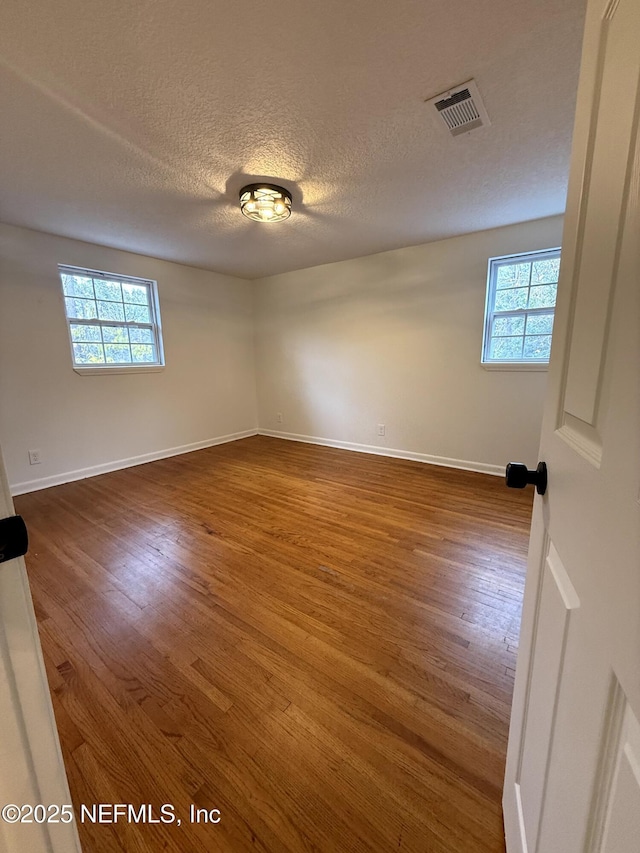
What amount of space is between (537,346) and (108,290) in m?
4.50

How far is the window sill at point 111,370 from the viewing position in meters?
3.50

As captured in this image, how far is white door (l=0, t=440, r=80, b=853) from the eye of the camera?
505 millimetres

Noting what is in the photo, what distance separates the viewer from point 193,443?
15.3ft

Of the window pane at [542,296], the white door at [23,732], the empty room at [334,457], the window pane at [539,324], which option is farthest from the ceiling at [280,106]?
the white door at [23,732]

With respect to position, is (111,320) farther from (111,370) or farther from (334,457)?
(334,457)

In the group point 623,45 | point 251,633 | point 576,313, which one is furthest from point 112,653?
point 623,45

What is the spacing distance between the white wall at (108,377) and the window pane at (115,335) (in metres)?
0.40

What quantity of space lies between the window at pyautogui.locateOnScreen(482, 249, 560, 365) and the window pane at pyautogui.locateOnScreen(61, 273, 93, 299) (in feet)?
13.5

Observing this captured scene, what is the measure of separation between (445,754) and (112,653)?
53.0 inches

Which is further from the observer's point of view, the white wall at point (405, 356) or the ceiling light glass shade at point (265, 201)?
the white wall at point (405, 356)

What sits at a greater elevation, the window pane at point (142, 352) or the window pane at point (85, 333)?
the window pane at point (85, 333)

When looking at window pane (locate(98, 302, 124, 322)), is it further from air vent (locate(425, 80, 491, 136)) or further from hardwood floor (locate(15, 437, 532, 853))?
air vent (locate(425, 80, 491, 136))

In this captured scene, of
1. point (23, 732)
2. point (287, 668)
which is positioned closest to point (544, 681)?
point (23, 732)

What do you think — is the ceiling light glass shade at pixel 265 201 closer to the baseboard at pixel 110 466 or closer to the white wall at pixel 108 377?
the white wall at pixel 108 377
